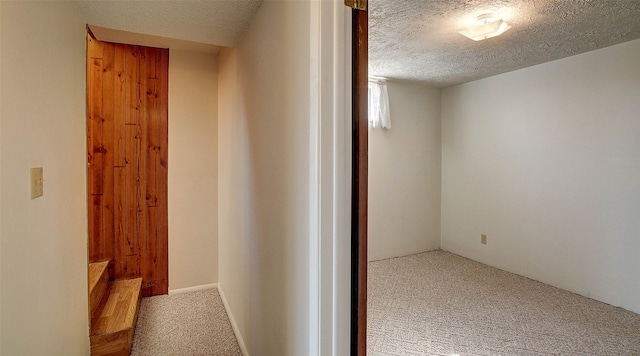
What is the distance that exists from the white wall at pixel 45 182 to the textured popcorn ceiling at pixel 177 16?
136mm

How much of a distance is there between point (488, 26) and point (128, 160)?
9.70ft

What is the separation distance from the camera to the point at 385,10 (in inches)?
82.0

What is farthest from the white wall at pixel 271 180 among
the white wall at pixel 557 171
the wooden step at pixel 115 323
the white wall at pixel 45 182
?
the white wall at pixel 557 171

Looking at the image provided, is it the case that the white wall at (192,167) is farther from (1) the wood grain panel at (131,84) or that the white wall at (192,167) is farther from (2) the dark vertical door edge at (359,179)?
(2) the dark vertical door edge at (359,179)

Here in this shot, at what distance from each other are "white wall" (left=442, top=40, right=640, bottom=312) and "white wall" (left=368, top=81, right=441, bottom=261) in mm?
284

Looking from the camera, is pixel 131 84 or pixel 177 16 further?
pixel 131 84

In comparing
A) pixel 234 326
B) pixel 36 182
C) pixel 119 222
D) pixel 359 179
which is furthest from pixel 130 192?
pixel 359 179

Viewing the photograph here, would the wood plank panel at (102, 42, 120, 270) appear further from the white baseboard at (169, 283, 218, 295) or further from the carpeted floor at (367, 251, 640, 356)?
the carpeted floor at (367, 251, 640, 356)

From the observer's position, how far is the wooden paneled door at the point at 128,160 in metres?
2.63

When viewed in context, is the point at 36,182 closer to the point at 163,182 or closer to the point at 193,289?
the point at 163,182

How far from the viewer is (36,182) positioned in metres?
1.13

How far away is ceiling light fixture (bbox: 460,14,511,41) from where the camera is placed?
7.20 ft

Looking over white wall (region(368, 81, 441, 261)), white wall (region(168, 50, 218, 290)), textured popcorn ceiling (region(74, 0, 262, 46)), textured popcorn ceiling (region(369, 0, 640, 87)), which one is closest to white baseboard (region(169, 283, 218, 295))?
white wall (region(168, 50, 218, 290))

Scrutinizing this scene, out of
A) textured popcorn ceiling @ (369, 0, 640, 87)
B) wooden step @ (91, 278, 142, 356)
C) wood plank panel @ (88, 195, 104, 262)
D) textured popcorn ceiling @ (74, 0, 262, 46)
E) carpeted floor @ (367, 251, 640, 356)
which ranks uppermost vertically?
textured popcorn ceiling @ (369, 0, 640, 87)
